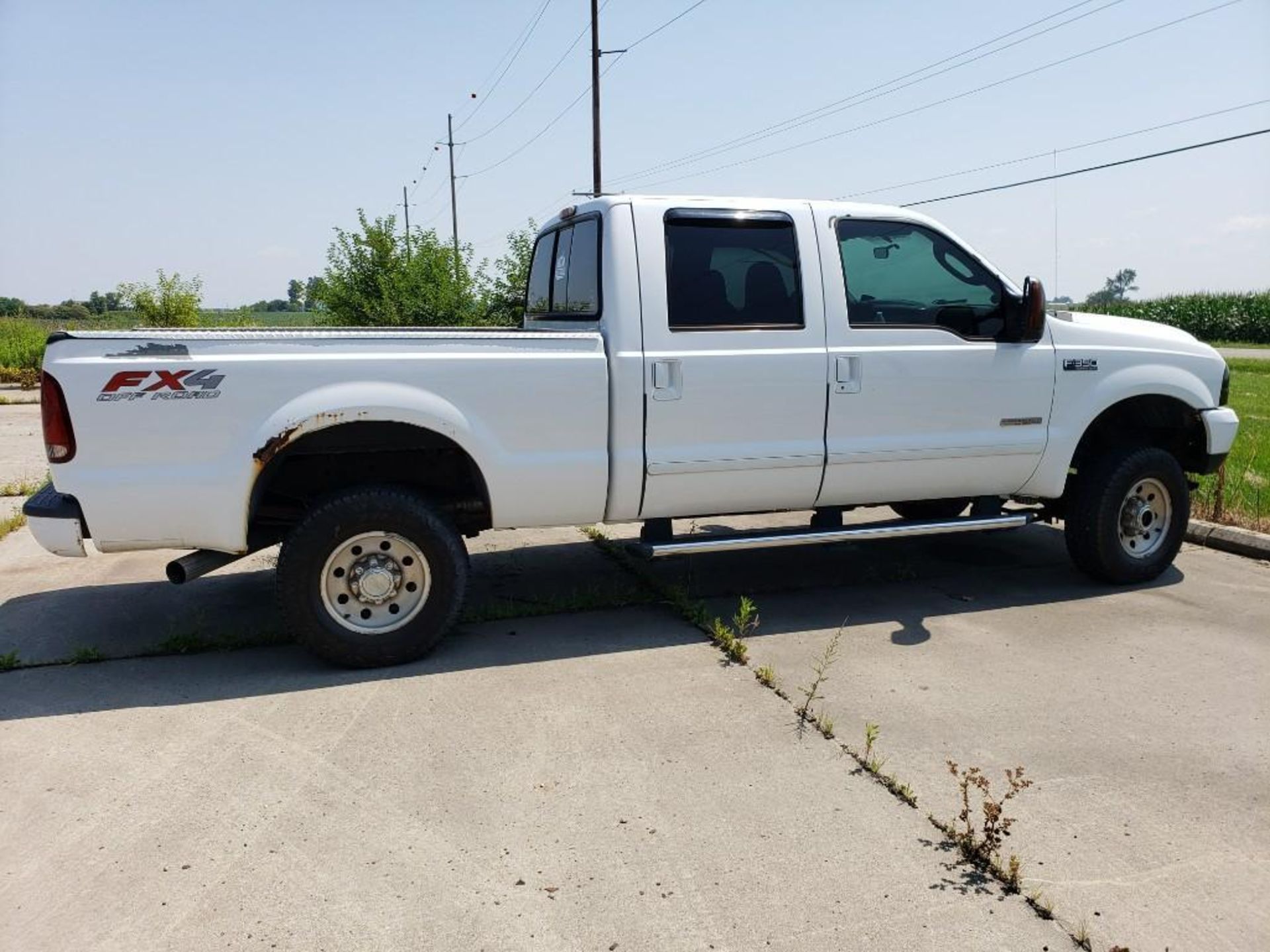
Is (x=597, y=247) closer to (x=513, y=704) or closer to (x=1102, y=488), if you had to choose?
(x=513, y=704)

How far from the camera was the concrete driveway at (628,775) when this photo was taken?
9.05 feet

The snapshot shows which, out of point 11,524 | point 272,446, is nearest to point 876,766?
point 272,446

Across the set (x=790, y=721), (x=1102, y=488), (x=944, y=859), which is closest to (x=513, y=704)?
(x=790, y=721)

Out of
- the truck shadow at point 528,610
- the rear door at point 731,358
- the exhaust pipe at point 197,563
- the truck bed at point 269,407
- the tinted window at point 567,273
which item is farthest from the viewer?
the tinted window at point 567,273

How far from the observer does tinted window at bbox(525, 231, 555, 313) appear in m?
6.01

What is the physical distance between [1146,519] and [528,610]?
3.81 meters

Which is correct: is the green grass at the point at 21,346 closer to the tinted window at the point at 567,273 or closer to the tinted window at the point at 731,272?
the tinted window at the point at 567,273

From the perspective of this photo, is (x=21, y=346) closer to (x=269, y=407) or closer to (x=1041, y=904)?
(x=269, y=407)

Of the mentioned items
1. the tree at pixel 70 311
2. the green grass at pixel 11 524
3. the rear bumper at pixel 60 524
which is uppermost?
the tree at pixel 70 311

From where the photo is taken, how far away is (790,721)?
4.02 meters

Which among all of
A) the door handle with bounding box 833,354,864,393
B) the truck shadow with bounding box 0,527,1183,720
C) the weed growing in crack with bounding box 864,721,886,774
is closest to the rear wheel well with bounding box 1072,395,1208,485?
the truck shadow with bounding box 0,527,1183,720

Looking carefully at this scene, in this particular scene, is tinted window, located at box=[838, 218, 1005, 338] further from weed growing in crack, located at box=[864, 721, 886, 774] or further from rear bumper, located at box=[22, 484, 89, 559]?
rear bumper, located at box=[22, 484, 89, 559]

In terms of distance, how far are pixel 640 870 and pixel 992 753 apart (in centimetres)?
155

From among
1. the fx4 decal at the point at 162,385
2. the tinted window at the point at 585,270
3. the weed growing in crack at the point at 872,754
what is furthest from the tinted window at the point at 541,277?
the weed growing in crack at the point at 872,754
